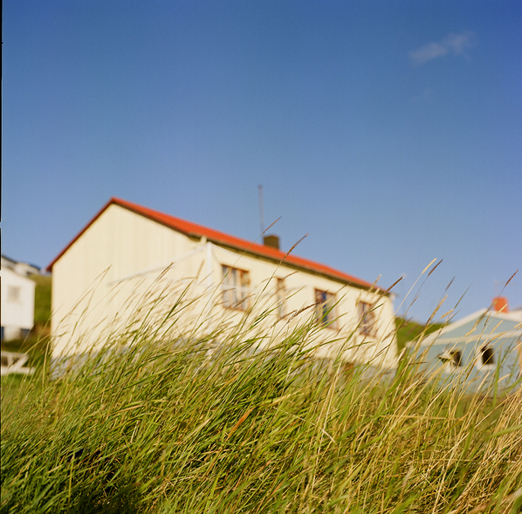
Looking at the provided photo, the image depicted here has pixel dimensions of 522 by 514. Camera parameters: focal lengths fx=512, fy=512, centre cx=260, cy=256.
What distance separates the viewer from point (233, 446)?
199 centimetres

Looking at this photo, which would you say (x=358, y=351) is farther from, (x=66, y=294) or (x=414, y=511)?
(x=66, y=294)

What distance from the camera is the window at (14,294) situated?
30719 millimetres

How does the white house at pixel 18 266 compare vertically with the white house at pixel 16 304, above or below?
above

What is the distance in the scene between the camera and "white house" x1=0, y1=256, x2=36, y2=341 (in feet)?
100

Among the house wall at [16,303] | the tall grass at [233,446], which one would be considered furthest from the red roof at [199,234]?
the house wall at [16,303]

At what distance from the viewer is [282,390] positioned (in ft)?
7.18

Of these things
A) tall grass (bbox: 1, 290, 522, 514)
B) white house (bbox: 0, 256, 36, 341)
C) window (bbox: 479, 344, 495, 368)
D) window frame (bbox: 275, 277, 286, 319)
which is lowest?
tall grass (bbox: 1, 290, 522, 514)

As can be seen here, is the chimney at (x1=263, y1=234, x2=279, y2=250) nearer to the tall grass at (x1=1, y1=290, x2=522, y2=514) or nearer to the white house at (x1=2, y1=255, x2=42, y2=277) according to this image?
the tall grass at (x1=1, y1=290, x2=522, y2=514)

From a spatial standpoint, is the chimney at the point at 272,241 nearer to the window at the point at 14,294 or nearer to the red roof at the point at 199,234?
the red roof at the point at 199,234

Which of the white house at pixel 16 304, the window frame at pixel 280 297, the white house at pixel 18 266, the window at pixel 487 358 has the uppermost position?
the white house at pixel 18 266

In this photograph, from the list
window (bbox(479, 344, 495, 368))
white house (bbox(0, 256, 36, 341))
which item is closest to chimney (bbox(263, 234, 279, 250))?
window (bbox(479, 344, 495, 368))

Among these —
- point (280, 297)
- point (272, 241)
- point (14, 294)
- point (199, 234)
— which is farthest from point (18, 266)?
point (280, 297)

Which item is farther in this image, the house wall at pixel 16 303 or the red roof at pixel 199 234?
the house wall at pixel 16 303

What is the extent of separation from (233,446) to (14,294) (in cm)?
3251
